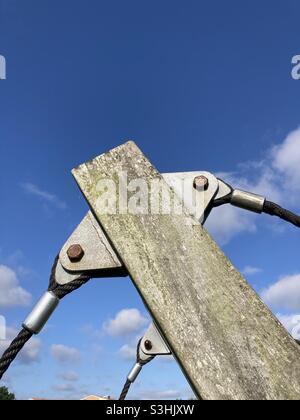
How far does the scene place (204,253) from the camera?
2.29m

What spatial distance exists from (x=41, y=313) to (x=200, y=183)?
1.26 metres

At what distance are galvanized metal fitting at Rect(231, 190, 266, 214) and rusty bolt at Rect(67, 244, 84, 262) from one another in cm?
107

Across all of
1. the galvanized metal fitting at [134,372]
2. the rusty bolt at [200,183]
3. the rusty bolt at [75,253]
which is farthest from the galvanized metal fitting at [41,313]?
the galvanized metal fitting at [134,372]

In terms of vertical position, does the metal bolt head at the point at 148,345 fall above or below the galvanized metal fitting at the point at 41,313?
above

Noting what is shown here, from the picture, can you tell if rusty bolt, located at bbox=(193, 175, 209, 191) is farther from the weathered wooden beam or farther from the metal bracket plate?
the weathered wooden beam

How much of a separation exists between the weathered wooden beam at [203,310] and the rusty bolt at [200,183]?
0.37m

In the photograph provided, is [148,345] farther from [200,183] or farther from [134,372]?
[200,183]

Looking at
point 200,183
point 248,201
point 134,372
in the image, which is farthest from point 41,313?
point 134,372

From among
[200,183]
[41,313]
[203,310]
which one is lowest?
[203,310]

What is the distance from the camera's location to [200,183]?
109 inches

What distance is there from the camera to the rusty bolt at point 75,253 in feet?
8.52

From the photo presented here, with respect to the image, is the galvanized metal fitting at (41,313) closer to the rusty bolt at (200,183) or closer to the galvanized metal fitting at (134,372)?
the rusty bolt at (200,183)
